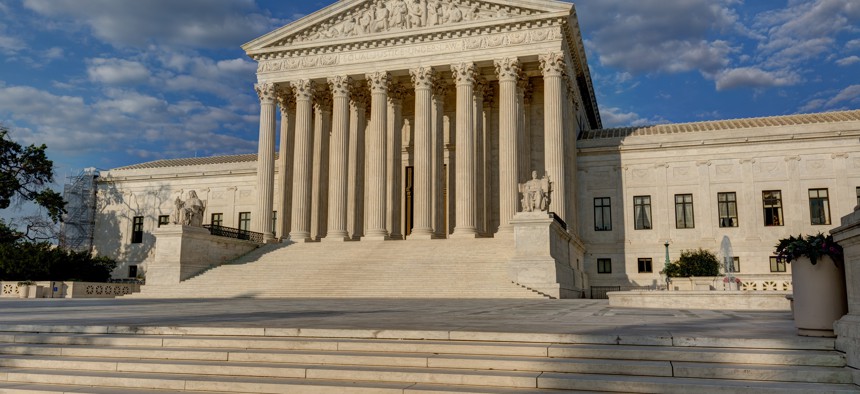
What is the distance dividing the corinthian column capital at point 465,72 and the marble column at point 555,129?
4311 mm

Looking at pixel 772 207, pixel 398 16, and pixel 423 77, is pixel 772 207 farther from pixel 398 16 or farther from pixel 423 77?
pixel 398 16

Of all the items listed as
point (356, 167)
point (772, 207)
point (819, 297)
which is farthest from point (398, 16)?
point (819, 297)

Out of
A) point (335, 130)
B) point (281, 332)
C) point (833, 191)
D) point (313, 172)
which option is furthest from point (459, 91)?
point (281, 332)

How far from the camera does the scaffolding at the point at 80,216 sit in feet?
186

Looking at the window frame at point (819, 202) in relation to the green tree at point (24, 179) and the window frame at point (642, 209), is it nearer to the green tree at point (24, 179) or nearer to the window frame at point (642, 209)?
the window frame at point (642, 209)

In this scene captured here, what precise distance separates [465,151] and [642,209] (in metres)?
13.9

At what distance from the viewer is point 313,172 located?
45.0m

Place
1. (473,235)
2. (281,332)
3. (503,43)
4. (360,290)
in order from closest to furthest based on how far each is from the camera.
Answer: (281,332) < (360,290) < (473,235) < (503,43)

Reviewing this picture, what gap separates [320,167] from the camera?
4441cm

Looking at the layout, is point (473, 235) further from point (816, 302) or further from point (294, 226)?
point (816, 302)

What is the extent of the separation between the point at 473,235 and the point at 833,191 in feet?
77.1

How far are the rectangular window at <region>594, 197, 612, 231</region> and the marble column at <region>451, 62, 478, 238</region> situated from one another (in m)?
10.6

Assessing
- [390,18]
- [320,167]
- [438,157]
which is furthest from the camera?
[320,167]

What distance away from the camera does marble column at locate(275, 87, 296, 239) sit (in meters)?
43.5
